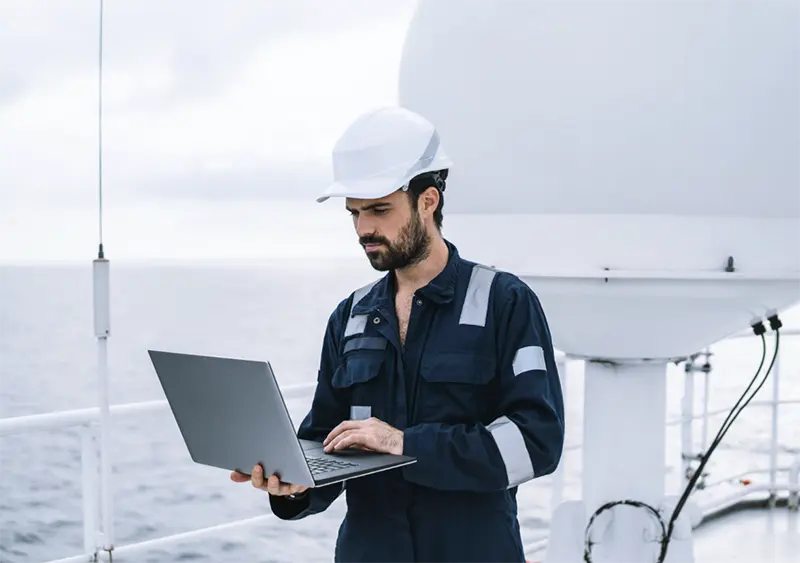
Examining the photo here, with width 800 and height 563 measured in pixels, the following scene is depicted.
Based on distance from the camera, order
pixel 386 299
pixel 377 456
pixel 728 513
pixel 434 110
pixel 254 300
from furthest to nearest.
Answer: pixel 254 300, pixel 728 513, pixel 434 110, pixel 386 299, pixel 377 456

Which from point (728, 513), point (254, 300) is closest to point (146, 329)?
A: point (254, 300)

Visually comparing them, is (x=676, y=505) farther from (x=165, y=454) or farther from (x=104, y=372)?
(x=165, y=454)

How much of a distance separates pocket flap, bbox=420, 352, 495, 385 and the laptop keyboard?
7.5 inches

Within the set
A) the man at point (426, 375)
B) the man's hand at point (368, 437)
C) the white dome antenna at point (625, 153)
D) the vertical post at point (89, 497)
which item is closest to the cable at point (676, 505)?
the white dome antenna at point (625, 153)

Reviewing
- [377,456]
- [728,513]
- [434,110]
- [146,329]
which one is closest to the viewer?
[377,456]

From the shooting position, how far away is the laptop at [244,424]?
122 centimetres

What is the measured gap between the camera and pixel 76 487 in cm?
1529

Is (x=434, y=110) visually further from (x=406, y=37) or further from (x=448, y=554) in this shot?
(x=448, y=554)

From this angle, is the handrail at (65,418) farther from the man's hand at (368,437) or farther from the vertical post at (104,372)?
the man's hand at (368,437)

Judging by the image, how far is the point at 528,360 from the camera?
1.38 meters

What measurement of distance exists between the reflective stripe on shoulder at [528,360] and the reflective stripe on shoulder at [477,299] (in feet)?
Answer: 0.25

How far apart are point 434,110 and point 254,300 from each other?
47.9 m

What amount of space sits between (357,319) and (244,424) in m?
0.31

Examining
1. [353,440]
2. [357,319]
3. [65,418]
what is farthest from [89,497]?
[353,440]
